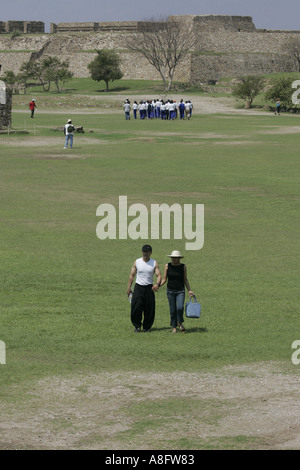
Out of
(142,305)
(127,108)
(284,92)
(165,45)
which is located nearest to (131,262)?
(142,305)

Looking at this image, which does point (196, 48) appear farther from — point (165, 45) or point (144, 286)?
point (144, 286)

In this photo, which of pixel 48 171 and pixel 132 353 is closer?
pixel 132 353

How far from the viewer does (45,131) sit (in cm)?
5506

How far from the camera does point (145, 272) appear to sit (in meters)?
14.9

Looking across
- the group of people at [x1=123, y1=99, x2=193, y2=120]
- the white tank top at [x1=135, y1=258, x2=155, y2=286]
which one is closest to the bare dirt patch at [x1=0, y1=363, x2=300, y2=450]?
the white tank top at [x1=135, y1=258, x2=155, y2=286]

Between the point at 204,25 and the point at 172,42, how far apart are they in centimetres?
2260

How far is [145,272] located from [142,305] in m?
0.56

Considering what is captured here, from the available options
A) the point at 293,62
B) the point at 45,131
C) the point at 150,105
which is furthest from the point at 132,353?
the point at 293,62

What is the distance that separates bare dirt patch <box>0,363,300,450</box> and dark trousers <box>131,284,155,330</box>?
220 centimetres

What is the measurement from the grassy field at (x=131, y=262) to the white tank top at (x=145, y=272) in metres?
0.91

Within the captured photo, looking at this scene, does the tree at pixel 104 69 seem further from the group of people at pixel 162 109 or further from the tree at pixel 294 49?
the tree at pixel 294 49

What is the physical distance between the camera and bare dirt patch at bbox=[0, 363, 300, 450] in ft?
33.8

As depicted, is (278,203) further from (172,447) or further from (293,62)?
(293,62)
